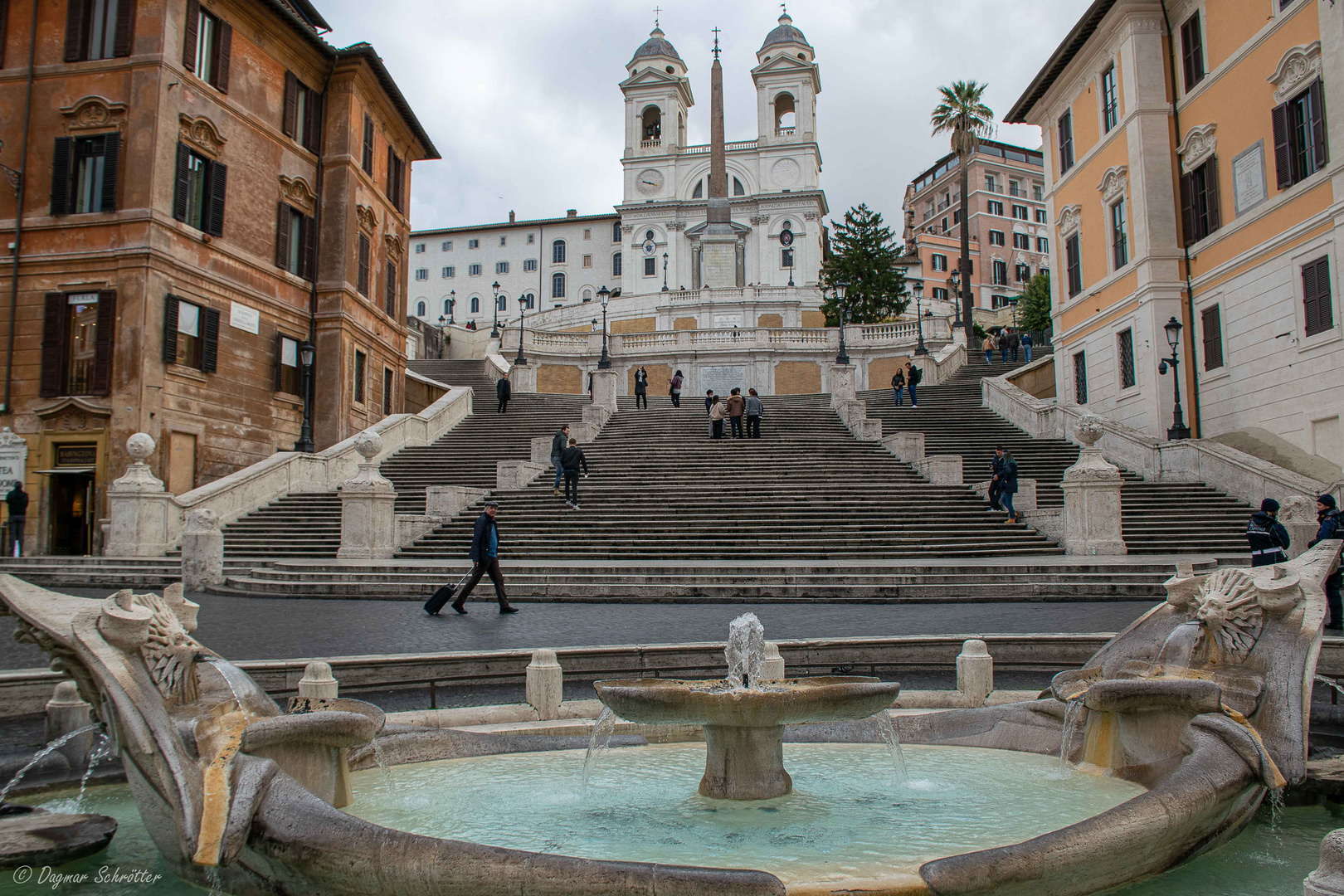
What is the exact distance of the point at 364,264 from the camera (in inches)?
1242


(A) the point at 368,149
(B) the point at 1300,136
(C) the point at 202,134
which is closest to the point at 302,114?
(A) the point at 368,149

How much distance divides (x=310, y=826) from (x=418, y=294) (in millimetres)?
93477

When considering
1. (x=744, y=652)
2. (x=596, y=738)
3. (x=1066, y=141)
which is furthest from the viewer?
(x=1066, y=141)

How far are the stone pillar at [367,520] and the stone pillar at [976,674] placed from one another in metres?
13.0

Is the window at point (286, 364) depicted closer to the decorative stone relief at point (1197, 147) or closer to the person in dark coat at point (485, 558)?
the person in dark coat at point (485, 558)

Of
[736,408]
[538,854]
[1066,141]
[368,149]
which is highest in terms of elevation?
[368,149]

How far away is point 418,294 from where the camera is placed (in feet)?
304

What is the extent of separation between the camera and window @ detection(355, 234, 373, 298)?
3108 cm

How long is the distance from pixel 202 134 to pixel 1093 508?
2309cm

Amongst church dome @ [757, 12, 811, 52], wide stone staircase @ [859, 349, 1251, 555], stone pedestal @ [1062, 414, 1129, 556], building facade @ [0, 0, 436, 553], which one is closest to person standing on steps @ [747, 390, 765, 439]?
wide stone staircase @ [859, 349, 1251, 555]

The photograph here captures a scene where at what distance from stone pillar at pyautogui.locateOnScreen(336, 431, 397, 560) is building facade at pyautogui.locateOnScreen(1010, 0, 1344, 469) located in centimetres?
1876

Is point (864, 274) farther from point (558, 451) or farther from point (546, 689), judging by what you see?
point (546, 689)

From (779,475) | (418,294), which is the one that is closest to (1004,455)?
(779,475)

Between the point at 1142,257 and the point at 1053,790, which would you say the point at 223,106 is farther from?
the point at 1053,790
